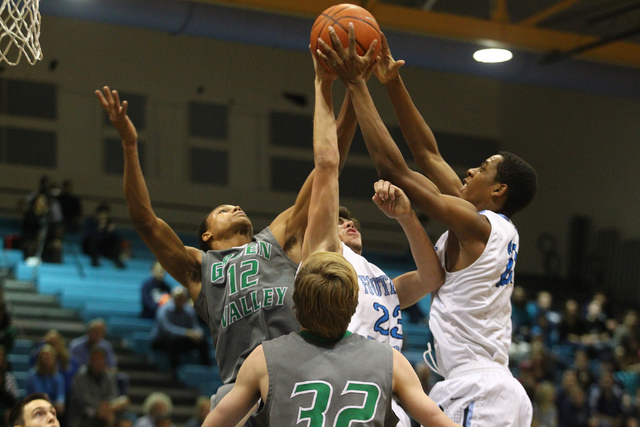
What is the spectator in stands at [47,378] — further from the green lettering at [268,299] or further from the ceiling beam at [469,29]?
the green lettering at [268,299]

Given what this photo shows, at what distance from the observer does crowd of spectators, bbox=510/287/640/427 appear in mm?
12516

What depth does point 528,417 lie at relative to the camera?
400 centimetres

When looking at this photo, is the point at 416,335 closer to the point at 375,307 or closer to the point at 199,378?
the point at 199,378

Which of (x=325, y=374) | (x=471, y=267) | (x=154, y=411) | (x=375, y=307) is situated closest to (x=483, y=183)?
(x=471, y=267)

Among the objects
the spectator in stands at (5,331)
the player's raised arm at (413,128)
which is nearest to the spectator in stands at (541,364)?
the spectator in stands at (5,331)

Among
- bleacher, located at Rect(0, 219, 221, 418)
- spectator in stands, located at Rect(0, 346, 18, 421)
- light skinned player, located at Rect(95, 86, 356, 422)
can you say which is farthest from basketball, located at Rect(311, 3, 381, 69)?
bleacher, located at Rect(0, 219, 221, 418)

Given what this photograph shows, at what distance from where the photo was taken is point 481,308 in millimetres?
4000

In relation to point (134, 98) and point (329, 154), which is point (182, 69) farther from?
point (329, 154)

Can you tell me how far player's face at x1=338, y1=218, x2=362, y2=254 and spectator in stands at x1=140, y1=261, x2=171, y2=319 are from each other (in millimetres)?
8972

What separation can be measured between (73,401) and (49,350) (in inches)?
25.8

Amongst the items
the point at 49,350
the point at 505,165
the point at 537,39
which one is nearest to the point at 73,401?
the point at 49,350

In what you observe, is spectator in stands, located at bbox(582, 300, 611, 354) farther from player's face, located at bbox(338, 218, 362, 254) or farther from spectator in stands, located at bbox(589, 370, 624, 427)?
player's face, located at bbox(338, 218, 362, 254)

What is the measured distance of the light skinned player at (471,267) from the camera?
3.90m

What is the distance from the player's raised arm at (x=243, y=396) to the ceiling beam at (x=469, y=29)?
29.2 ft
